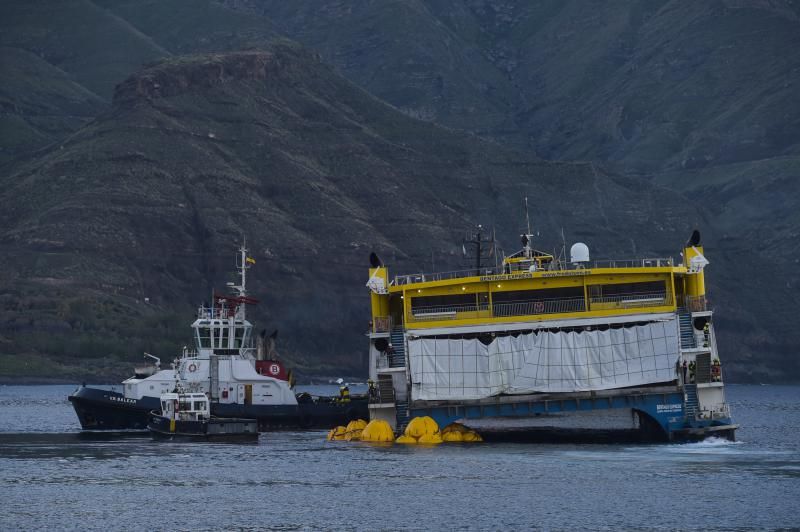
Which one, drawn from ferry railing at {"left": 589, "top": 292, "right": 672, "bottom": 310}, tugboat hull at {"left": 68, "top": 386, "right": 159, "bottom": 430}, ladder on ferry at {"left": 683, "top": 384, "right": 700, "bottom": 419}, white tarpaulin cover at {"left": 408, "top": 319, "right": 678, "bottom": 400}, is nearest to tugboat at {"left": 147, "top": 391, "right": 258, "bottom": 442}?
tugboat hull at {"left": 68, "top": 386, "right": 159, "bottom": 430}

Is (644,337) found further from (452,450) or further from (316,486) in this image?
(316,486)

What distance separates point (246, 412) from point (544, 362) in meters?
27.0

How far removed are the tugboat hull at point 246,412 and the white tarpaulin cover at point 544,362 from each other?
73.3 ft

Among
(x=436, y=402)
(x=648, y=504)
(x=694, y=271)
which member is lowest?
(x=648, y=504)

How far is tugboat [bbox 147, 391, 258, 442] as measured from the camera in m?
95.7

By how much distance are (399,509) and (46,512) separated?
48.4 feet

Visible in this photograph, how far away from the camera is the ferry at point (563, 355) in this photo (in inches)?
3265

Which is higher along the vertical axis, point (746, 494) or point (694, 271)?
point (694, 271)

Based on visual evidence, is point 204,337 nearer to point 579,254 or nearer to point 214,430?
point 214,430

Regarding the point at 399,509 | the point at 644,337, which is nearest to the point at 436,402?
the point at 644,337

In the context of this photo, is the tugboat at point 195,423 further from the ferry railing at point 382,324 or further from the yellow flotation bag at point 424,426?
the yellow flotation bag at point 424,426

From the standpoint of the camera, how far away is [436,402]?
85.6m

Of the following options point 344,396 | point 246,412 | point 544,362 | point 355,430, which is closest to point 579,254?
Answer: point 544,362

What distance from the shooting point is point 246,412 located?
103625 mm
